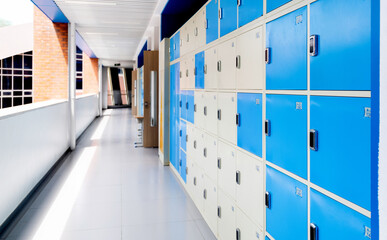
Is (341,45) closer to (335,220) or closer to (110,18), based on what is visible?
(335,220)

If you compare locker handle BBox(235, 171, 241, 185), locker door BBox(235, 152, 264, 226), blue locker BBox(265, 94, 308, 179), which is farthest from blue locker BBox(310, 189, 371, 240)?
locker handle BBox(235, 171, 241, 185)

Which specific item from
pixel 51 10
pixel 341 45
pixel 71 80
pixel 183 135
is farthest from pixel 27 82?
pixel 341 45

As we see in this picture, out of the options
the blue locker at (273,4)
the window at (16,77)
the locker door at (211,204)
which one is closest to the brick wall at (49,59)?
the locker door at (211,204)

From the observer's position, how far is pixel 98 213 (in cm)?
368

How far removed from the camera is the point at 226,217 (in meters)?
2.79

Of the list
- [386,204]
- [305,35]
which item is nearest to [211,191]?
[305,35]

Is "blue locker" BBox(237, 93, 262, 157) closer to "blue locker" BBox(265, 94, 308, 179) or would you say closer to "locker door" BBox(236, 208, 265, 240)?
"blue locker" BBox(265, 94, 308, 179)

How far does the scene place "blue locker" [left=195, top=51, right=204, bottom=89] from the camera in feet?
11.7

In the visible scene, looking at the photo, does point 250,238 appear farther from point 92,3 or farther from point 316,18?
point 92,3

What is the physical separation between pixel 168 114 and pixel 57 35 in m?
3.20

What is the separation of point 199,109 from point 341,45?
2.45 m

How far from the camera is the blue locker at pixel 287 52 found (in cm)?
161

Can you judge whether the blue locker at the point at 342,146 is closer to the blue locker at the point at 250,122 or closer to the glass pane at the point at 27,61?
the blue locker at the point at 250,122

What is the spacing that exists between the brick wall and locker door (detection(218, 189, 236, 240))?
17.6ft
